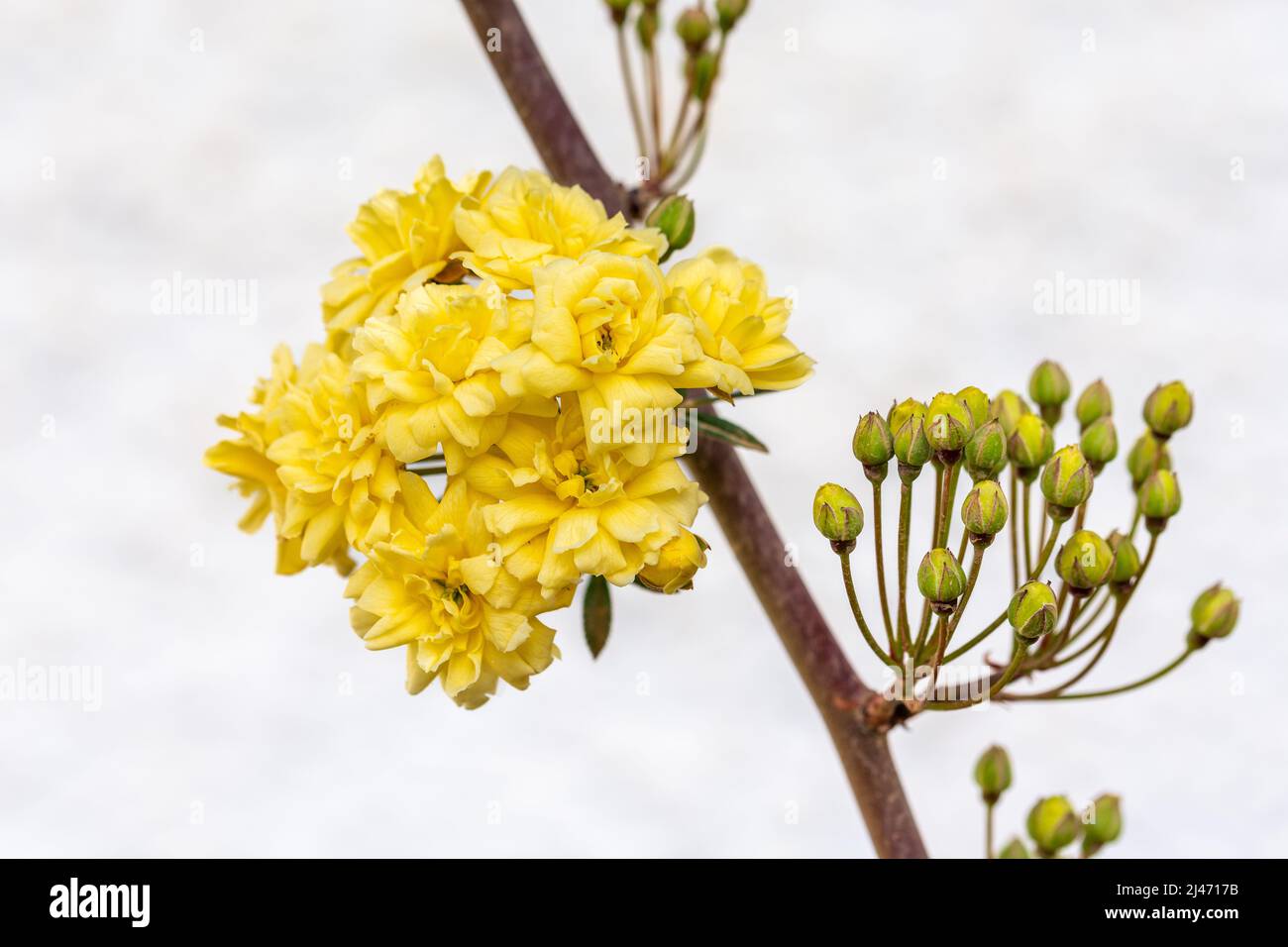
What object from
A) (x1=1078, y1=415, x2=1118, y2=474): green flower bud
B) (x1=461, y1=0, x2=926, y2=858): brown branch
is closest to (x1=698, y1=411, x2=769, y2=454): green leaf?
(x1=461, y1=0, x2=926, y2=858): brown branch

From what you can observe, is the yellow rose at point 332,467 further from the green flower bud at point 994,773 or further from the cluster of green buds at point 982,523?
the green flower bud at point 994,773

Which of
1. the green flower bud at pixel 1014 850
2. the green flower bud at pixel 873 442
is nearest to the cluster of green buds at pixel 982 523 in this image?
the green flower bud at pixel 873 442

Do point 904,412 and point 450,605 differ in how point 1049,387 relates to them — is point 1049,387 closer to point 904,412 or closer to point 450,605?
point 904,412

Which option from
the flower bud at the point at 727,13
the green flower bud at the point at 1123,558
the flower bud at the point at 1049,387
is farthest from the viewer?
the flower bud at the point at 727,13
